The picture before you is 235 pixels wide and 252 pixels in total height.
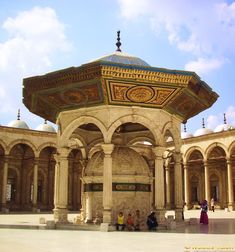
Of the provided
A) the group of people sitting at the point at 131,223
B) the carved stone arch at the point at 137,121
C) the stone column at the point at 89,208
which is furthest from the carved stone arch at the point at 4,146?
the group of people sitting at the point at 131,223

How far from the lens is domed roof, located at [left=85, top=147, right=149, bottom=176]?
11148 millimetres

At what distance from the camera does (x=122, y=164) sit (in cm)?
1119

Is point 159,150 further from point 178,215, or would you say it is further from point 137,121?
point 178,215

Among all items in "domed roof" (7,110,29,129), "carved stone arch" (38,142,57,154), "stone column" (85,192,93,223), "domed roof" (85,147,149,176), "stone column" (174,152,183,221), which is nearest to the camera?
"domed roof" (85,147,149,176)

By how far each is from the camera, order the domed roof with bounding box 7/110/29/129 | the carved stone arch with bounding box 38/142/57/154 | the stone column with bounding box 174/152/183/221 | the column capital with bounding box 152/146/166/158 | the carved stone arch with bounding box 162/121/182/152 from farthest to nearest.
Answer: the domed roof with bounding box 7/110/29/129 → the carved stone arch with bounding box 38/142/57/154 → the stone column with bounding box 174/152/183/221 → the carved stone arch with bounding box 162/121/182/152 → the column capital with bounding box 152/146/166/158

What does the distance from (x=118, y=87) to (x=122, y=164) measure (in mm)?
2309

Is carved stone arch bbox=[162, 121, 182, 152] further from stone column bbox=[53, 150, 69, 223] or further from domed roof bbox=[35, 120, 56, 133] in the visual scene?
domed roof bbox=[35, 120, 56, 133]

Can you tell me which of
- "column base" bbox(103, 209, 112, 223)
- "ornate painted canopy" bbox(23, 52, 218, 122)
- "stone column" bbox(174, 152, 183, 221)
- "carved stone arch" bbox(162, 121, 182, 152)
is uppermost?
"ornate painted canopy" bbox(23, 52, 218, 122)

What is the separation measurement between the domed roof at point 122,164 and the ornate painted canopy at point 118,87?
5.14 feet

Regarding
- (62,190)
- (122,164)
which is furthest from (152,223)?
(62,190)

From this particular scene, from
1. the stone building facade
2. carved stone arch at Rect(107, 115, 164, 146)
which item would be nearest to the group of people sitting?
A: the stone building facade

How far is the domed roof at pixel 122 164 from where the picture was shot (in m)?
11.1

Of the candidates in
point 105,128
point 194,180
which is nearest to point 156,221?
point 105,128

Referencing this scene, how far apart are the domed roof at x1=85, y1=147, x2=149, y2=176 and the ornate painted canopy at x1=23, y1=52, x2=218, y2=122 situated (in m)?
1.57
